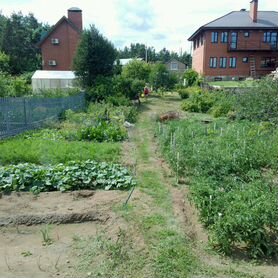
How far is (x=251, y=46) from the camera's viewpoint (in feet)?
119

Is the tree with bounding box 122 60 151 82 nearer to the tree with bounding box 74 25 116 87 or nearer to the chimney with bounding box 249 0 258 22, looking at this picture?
the tree with bounding box 74 25 116 87

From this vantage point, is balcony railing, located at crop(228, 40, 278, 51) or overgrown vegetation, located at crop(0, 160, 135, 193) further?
balcony railing, located at crop(228, 40, 278, 51)

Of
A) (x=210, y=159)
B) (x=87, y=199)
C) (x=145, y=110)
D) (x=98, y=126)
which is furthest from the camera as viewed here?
(x=145, y=110)

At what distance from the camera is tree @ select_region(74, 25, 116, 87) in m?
22.8

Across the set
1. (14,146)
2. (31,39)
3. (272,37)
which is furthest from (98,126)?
(31,39)

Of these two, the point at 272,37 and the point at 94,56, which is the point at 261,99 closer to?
the point at 94,56

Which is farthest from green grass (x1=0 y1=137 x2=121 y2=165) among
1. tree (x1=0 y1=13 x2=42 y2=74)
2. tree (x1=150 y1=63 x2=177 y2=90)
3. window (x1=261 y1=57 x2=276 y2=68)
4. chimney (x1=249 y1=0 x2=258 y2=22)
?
tree (x1=0 y1=13 x2=42 y2=74)

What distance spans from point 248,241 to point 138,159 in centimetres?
509

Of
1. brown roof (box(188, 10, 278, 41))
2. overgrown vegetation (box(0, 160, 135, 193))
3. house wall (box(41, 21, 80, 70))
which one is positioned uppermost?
brown roof (box(188, 10, 278, 41))

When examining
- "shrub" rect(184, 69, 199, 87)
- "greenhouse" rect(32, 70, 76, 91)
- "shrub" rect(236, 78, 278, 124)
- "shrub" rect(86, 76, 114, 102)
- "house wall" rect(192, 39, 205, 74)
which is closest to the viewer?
"shrub" rect(236, 78, 278, 124)

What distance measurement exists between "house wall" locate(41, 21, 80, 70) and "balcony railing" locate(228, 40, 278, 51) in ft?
63.9

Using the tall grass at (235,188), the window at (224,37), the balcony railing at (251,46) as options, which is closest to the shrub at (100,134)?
the tall grass at (235,188)

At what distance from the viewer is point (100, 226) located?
476 cm

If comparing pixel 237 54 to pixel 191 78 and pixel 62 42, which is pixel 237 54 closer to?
pixel 191 78
